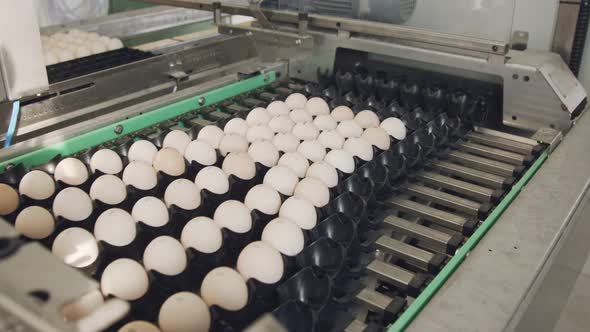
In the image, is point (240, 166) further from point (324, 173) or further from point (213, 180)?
point (324, 173)

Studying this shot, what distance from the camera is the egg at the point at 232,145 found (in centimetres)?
150

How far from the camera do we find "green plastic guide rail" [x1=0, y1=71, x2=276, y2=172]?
1403mm

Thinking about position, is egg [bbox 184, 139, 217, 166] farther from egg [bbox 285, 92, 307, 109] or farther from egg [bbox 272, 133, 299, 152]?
egg [bbox 285, 92, 307, 109]

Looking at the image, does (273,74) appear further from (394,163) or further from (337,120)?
(394,163)

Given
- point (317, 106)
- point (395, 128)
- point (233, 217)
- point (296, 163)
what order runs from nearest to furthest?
point (233, 217) < point (296, 163) < point (395, 128) < point (317, 106)

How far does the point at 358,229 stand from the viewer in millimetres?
1249

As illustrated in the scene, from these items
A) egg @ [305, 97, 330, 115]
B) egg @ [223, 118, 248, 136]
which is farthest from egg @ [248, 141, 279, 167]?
egg @ [305, 97, 330, 115]

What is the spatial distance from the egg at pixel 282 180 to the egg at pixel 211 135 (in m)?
0.26

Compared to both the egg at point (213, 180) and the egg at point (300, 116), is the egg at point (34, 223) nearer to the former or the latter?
the egg at point (213, 180)

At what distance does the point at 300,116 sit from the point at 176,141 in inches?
16.2

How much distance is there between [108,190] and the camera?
1243 millimetres

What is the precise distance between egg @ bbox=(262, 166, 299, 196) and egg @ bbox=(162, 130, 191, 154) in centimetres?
29

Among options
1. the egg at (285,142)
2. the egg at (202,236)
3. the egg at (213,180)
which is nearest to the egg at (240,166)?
the egg at (213,180)

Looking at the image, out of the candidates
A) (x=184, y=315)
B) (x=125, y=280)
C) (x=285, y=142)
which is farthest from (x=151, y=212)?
(x=285, y=142)
